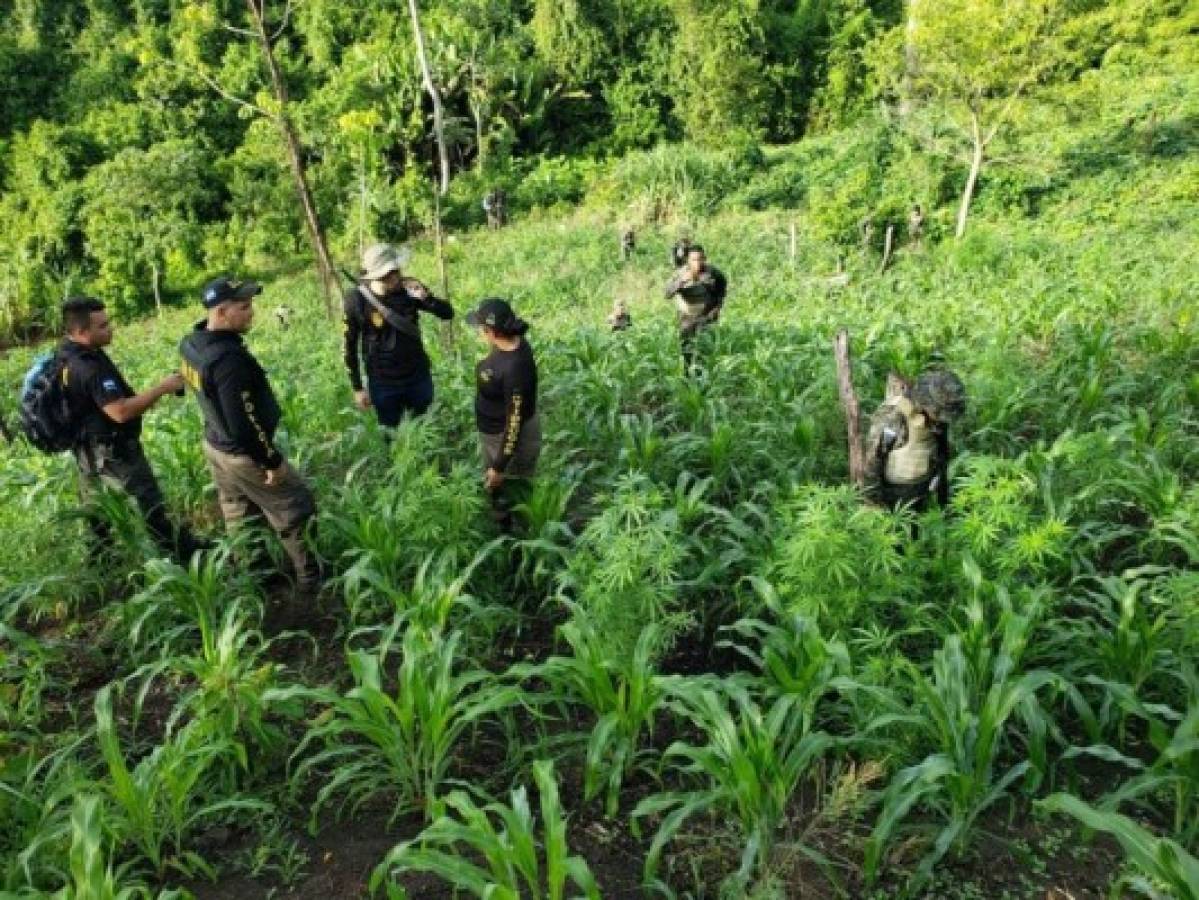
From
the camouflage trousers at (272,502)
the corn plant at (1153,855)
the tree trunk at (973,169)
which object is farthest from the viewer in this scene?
the tree trunk at (973,169)

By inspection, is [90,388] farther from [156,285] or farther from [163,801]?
[156,285]

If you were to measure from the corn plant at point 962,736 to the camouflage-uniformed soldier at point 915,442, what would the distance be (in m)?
0.99

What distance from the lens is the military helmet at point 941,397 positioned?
3.55 metres

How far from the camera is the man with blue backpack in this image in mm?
3965

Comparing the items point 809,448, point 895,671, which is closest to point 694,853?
point 895,671

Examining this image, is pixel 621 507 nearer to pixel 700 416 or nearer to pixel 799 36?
pixel 700 416

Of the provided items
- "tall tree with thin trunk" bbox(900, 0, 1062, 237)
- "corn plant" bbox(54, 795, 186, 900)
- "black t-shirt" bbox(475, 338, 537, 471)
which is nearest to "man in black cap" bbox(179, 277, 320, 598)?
"black t-shirt" bbox(475, 338, 537, 471)

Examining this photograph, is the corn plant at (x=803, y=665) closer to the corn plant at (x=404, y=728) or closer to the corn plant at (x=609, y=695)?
the corn plant at (x=609, y=695)

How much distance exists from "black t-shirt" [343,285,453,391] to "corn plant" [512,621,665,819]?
2.45 m

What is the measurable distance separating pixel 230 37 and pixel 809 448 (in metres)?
32.3

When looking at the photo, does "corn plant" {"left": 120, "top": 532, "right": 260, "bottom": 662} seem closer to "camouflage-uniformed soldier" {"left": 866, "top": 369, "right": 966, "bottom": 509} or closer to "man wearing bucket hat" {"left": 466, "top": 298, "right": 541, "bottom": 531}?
"man wearing bucket hat" {"left": 466, "top": 298, "right": 541, "bottom": 531}

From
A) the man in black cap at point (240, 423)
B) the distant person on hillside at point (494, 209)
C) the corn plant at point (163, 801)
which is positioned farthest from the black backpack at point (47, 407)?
the distant person on hillside at point (494, 209)

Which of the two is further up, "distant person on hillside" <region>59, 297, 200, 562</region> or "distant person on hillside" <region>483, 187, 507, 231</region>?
"distant person on hillside" <region>59, 297, 200, 562</region>

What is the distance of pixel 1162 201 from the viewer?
43.0ft
